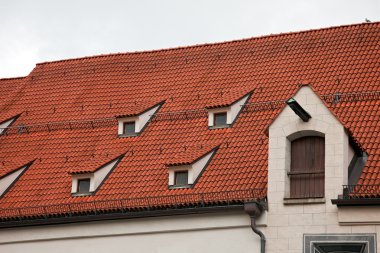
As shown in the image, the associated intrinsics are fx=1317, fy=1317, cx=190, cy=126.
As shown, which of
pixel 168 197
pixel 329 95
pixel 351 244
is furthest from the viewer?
pixel 329 95

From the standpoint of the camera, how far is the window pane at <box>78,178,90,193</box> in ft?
139

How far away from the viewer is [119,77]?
165 feet

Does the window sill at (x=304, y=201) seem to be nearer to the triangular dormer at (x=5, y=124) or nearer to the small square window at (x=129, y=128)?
the small square window at (x=129, y=128)

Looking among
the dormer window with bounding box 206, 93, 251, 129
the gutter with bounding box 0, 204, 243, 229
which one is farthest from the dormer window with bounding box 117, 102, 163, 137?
the gutter with bounding box 0, 204, 243, 229

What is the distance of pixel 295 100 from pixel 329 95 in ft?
17.2

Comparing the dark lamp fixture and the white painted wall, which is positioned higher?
the dark lamp fixture

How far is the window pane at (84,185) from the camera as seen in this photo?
139 ft

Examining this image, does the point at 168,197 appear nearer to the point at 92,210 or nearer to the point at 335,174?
the point at 92,210

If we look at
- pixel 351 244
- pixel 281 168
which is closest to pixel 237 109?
pixel 281 168

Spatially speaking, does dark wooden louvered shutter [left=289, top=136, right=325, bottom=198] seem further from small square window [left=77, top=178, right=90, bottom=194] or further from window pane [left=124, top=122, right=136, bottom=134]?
window pane [left=124, top=122, right=136, bottom=134]

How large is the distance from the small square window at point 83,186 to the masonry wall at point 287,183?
6.97m

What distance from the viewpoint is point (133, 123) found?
45469mm

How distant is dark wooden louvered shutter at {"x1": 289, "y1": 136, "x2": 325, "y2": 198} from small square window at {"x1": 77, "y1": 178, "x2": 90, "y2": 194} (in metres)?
7.55

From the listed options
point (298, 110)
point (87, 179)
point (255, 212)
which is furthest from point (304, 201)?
point (87, 179)
